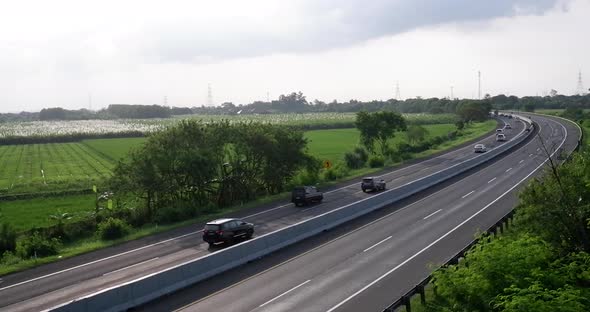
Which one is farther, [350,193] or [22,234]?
[350,193]

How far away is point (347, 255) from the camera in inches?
1073

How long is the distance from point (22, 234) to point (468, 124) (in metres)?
134

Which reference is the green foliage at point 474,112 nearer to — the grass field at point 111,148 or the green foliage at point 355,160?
the grass field at point 111,148

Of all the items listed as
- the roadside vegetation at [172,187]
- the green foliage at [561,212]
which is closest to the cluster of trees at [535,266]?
the green foliage at [561,212]

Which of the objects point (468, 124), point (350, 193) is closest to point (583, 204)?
point (350, 193)

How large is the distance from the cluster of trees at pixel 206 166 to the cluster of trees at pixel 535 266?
2481 cm

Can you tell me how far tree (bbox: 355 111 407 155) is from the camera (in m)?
82.7

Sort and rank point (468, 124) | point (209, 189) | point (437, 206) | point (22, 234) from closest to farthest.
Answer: point (22, 234), point (437, 206), point (209, 189), point (468, 124)

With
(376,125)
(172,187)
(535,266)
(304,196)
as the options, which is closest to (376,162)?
(376,125)

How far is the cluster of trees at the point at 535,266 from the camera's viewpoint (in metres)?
13.8

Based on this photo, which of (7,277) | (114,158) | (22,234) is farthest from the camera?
(114,158)

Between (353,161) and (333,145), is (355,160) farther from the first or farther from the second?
(333,145)

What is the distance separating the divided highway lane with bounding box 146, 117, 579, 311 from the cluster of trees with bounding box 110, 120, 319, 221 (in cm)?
1416

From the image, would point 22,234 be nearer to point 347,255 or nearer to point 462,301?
point 347,255
